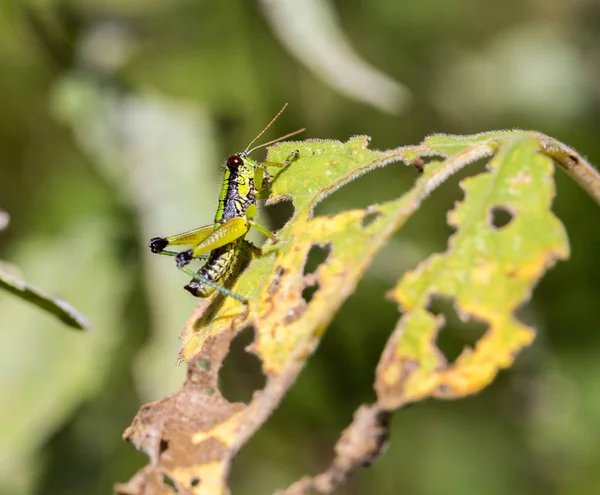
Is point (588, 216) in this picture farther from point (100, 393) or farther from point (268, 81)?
point (100, 393)

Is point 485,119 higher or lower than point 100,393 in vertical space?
higher

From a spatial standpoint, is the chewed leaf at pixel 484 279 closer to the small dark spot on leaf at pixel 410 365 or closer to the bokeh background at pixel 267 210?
the small dark spot on leaf at pixel 410 365

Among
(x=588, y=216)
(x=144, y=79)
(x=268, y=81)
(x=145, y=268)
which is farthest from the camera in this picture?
(x=588, y=216)

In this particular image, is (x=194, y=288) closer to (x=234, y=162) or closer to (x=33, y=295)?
(x=33, y=295)

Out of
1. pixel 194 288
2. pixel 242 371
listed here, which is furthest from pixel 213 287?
pixel 242 371

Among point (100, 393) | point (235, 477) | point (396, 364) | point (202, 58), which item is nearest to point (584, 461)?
point (235, 477)

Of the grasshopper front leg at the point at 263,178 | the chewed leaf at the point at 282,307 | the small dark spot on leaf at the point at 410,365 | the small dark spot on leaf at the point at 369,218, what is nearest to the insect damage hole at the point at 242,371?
the grasshopper front leg at the point at 263,178
